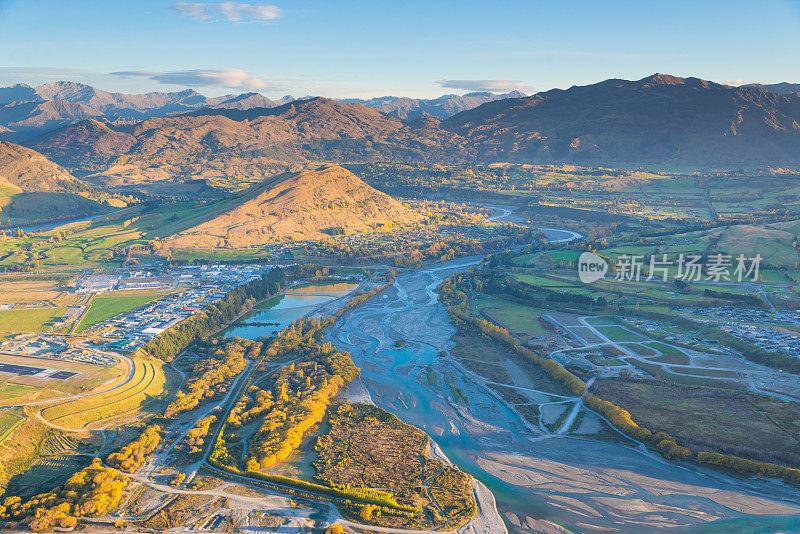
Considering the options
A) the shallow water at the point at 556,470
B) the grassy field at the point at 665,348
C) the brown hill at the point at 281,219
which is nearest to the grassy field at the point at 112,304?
the brown hill at the point at 281,219

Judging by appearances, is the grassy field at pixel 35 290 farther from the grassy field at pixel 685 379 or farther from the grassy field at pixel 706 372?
the grassy field at pixel 706 372

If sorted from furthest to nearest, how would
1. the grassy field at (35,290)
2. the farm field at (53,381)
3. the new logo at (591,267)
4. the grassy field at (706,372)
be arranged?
the new logo at (591,267) → the grassy field at (35,290) → the grassy field at (706,372) → the farm field at (53,381)

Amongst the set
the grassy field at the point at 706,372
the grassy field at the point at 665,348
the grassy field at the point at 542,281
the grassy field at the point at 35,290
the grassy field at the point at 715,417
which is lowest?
the grassy field at the point at 35,290

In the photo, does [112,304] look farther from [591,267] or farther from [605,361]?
[591,267]

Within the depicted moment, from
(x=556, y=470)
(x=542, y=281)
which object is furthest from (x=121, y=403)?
(x=542, y=281)

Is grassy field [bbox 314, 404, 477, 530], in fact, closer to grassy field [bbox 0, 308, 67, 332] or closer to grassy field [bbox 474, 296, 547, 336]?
grassy field [bbox 474, 296, 547, 336]

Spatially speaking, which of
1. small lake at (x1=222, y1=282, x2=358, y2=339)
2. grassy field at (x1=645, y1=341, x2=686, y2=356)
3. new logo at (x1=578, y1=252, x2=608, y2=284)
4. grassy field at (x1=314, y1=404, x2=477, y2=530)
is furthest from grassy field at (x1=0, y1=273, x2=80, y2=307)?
grassy field at (x1=645, y1=341, x2=686, y2=356)
